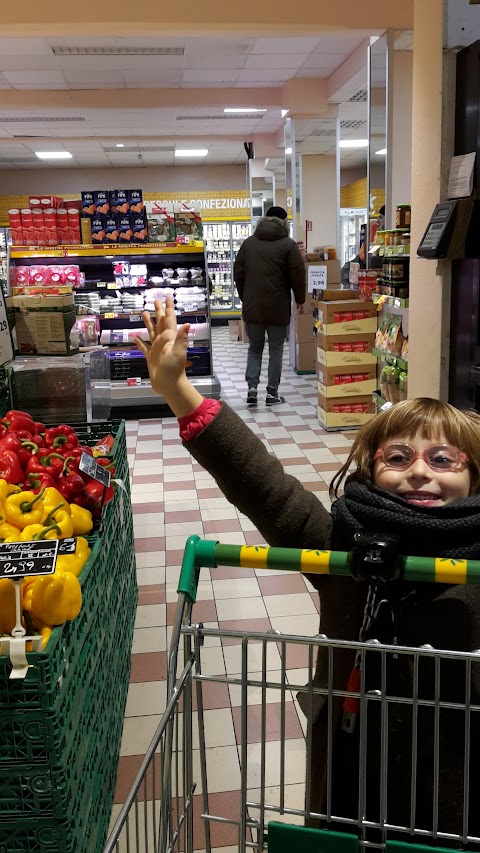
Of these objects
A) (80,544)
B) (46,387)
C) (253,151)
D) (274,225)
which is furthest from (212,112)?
(80,544)

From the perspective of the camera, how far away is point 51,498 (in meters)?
2.06

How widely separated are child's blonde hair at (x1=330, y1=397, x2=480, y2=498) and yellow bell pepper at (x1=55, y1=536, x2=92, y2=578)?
672mm

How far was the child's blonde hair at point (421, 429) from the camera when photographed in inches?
56.5

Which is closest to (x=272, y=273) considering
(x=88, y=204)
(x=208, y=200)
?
(x=88, y=204)

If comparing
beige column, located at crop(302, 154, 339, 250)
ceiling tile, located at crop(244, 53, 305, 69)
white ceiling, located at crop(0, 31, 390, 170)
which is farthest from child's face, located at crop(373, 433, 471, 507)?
beige column, located at crop(302, 154, 339, 250)

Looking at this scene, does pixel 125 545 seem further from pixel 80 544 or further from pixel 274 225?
pixel 274 225

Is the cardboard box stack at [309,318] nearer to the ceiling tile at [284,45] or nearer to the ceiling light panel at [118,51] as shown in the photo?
the ceiling tile at [284,45]

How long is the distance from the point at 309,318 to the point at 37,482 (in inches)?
289

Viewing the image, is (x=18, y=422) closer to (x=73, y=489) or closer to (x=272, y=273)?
(x=73, y=489)

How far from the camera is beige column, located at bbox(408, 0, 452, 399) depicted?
144 inches

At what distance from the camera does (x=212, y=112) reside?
11.8 meters

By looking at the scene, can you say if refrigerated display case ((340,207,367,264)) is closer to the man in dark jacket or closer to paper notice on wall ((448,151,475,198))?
the man in dark jacket

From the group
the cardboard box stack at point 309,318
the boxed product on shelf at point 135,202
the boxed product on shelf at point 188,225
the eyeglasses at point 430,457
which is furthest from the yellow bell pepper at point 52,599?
the cardboard box stack at point 309,318

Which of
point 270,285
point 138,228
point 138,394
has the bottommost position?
point 138,394
